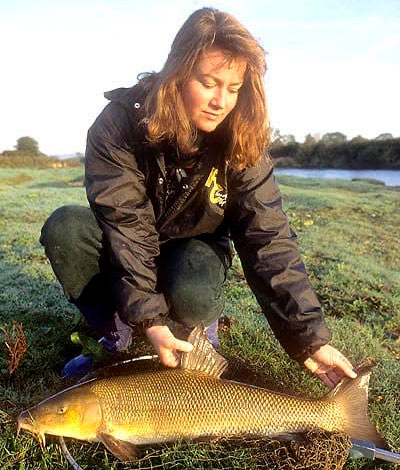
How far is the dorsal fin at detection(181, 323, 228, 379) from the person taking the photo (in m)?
2.55

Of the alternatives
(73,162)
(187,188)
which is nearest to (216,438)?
(187,188)

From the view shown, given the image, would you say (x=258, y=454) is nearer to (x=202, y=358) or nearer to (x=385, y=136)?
(x=202, y=358)

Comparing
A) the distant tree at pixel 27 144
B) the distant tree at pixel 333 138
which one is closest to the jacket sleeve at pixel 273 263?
the distant tree at pixel 27 144

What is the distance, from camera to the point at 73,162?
37438 mm

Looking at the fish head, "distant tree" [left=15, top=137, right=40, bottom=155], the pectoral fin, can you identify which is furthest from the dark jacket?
"distant tree" [left=15, top=137, right=40, bottom=155]

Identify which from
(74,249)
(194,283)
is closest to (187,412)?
(194,283)

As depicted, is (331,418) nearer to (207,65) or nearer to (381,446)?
(381,446)

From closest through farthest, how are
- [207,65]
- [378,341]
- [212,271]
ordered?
[207,65] < [212,271] < [378,341]

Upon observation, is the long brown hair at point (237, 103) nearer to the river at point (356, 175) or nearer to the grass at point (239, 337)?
the grass at point (239, 337)

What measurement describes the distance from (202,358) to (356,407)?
747 mm

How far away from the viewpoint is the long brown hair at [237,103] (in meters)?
2.63

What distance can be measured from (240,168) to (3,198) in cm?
1195

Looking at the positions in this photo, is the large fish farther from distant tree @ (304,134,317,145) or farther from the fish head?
distant tree @ (304,134,317,145)

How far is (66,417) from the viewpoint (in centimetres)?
238
